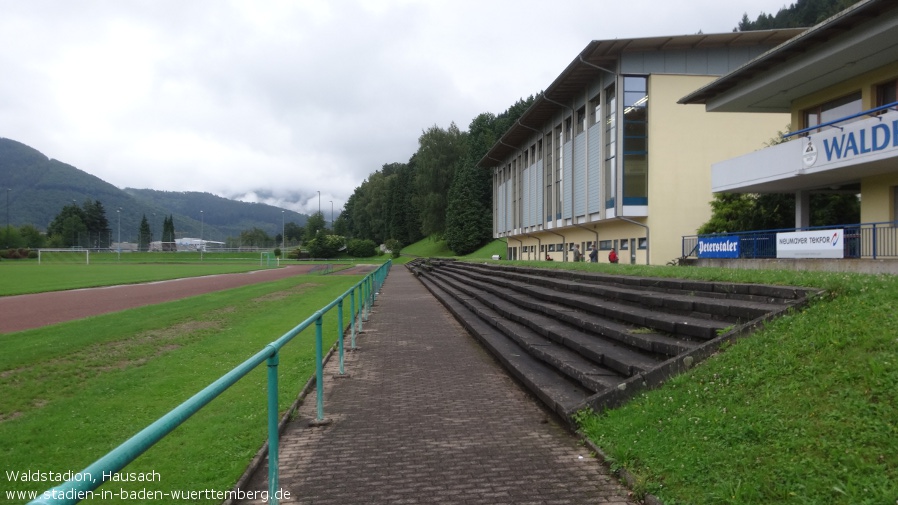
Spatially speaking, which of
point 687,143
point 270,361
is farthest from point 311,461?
point 687,143

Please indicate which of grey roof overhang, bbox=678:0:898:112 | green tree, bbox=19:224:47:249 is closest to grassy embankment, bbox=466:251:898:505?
grey roof overhang, bbox=678:0:898:112

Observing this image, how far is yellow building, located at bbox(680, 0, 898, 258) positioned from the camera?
14398 mm

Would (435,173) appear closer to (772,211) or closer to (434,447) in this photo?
(772,211)

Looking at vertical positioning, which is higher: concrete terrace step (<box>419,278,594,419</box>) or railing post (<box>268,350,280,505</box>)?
railing post (<box>268,350,280,505</box>)

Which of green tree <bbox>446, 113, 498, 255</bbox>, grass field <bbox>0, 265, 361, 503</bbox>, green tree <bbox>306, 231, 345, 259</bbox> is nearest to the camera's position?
grass field <bbox>0, 265, 361, 503</bbox>

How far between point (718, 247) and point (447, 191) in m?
57.4

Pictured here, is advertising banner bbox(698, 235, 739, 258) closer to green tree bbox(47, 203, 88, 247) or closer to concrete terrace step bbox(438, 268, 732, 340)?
concrete terrace step bbox(438, 268, 732, 340)

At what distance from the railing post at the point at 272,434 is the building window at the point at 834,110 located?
18.4 metres

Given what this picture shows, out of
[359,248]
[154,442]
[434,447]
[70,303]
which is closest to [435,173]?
[359,248]

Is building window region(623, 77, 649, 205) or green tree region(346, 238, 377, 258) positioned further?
green tree region(346, 238, 377, 258)

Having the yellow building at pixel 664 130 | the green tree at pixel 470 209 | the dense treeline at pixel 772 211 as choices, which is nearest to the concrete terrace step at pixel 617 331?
the dense treeline at pixel 772 211

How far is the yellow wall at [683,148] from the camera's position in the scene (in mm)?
27297

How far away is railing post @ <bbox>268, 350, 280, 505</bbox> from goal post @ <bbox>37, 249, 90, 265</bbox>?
71.2m

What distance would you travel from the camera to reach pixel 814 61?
16.3 meters
